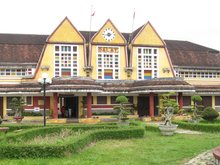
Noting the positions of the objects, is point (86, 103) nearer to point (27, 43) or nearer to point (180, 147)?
point (27, 43)

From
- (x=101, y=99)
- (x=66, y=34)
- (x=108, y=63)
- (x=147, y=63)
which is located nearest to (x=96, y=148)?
(x=101, y=99)

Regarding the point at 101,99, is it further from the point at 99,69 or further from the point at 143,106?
the point at 143,106

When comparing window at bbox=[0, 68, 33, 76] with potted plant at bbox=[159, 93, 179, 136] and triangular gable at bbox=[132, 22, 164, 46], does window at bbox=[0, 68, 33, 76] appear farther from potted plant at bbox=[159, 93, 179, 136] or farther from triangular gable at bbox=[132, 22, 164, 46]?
potted plant at bbox=[159, 93, 179, 136]

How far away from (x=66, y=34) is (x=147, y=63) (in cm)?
903

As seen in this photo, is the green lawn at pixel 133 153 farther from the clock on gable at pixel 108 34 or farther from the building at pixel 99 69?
the clock on gable at pixel 108 34

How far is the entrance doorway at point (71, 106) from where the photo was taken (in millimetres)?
36875

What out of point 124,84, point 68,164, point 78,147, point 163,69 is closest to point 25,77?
point 124,84

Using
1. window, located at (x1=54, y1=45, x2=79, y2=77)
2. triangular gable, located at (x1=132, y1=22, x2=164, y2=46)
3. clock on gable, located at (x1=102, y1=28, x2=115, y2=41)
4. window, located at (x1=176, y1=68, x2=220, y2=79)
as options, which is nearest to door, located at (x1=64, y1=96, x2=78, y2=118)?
window, located at (x1=54, y1=45, x2=79, y2=77)

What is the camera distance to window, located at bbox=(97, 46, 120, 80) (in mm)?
38031

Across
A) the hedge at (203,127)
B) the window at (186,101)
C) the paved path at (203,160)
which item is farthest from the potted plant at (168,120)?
the window at (186,101)

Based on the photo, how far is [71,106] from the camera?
3744 cm

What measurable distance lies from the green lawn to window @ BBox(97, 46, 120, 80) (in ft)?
68.4

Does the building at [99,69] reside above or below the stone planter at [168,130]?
above

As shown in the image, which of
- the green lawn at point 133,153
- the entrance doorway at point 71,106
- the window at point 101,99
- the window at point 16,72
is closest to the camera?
the green lawn at point 133,153
